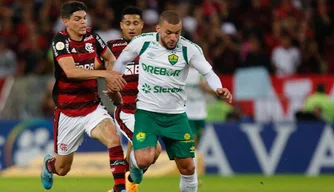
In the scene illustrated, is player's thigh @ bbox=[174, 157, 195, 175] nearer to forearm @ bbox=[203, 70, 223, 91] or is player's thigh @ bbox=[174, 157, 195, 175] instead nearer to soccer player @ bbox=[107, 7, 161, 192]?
forearm @ bbox=[203, 70, 223, 91]

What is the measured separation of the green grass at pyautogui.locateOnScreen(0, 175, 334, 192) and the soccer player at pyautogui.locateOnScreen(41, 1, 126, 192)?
281cm

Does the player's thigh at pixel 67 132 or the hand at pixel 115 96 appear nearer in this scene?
the hand at pixel 115 96

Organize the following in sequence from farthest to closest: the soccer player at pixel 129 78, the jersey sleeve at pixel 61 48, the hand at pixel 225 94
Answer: the soccer player at pixel 129 78 → the jersey sleeve at pixel 61 48 → the hand at pixel 225 94

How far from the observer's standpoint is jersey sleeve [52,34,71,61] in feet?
40.6

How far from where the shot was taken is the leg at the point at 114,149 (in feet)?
39.7

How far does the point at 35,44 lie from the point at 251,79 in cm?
537

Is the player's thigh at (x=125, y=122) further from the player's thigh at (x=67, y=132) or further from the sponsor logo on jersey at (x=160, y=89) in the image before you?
the sponsor logo on jersey at (x=160, y=89)

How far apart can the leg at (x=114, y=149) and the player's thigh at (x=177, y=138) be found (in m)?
0.62

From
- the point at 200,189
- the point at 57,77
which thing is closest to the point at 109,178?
the point at 200,189

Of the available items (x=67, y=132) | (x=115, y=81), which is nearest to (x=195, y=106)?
(x=67, y=132)

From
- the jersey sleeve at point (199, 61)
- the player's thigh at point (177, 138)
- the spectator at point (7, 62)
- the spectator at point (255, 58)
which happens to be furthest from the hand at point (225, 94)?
the spectator at point (7, 62)

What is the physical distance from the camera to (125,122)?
525 inches

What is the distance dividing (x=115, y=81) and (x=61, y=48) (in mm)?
1171

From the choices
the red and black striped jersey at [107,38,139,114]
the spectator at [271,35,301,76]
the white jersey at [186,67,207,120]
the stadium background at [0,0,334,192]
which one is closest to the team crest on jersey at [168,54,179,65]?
the red and black striped jersey at [107,38,139,114]
